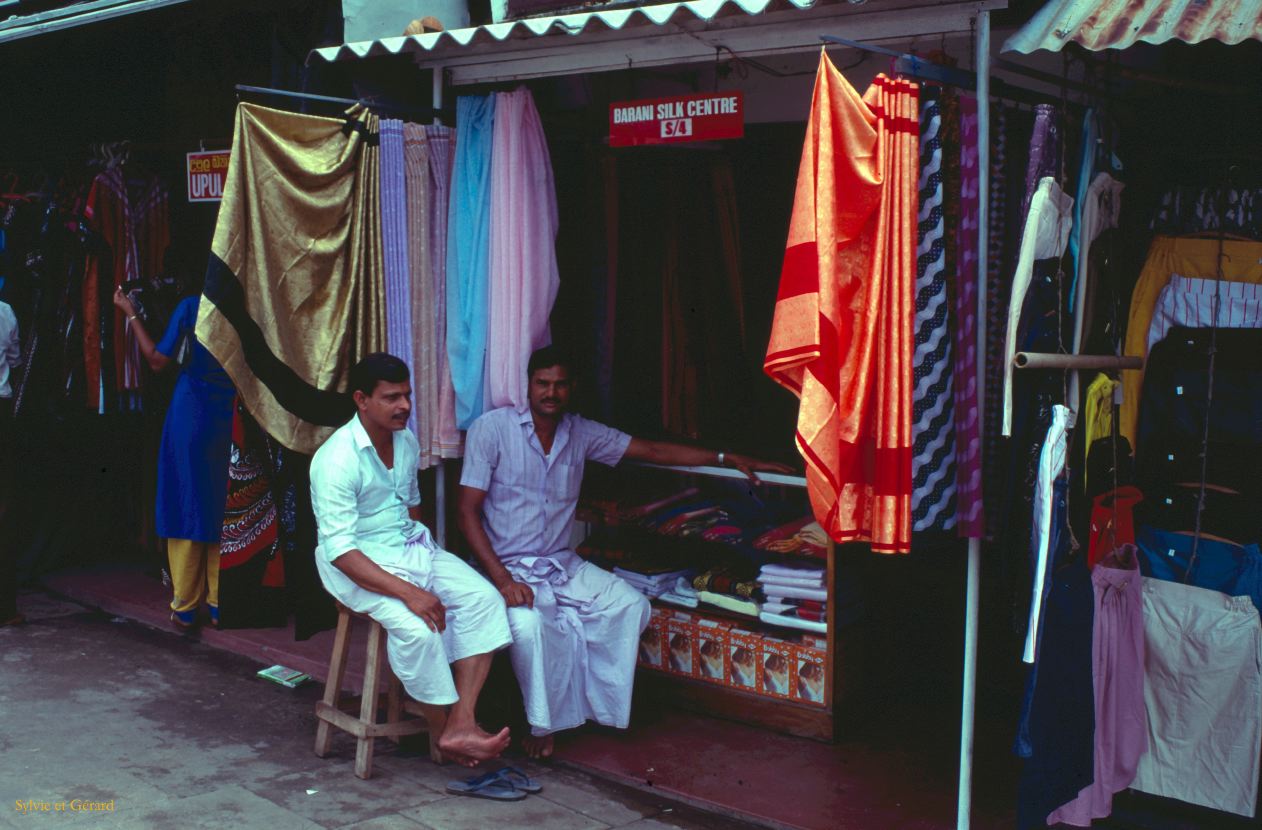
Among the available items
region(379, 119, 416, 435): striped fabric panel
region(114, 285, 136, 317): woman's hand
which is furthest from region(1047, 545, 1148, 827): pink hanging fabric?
region(114, 285, 136, 317): woman's hand

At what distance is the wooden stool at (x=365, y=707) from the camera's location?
4.64 metres

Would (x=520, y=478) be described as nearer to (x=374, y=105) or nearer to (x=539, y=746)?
(x=539, y=746)

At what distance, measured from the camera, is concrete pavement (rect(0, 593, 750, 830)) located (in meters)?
4.28

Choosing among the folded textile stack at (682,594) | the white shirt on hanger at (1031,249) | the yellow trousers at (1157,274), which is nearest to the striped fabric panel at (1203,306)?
the yellow trousers at (1157,274)

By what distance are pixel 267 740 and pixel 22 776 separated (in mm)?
898

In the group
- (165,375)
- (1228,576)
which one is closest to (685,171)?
(1228,576)

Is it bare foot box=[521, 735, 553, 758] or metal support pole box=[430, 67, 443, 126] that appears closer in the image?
bare foot box=[521, 735, 553, 758]

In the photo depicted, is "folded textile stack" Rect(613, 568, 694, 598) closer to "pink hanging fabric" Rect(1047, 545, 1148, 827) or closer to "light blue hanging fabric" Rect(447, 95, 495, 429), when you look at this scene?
"light blue hanging fabric" Rect(447, 95, 495, 429)

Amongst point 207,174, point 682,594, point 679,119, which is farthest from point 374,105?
point 682,594

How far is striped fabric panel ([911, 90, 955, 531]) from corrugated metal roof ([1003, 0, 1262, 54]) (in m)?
0.42

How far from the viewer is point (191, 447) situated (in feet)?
20.7

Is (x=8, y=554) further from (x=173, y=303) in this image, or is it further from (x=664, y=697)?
(x=664, y=697)

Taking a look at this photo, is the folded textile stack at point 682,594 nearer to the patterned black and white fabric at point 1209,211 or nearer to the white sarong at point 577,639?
the white sarong at point 577,639

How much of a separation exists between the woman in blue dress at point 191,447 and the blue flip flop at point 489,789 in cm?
235
